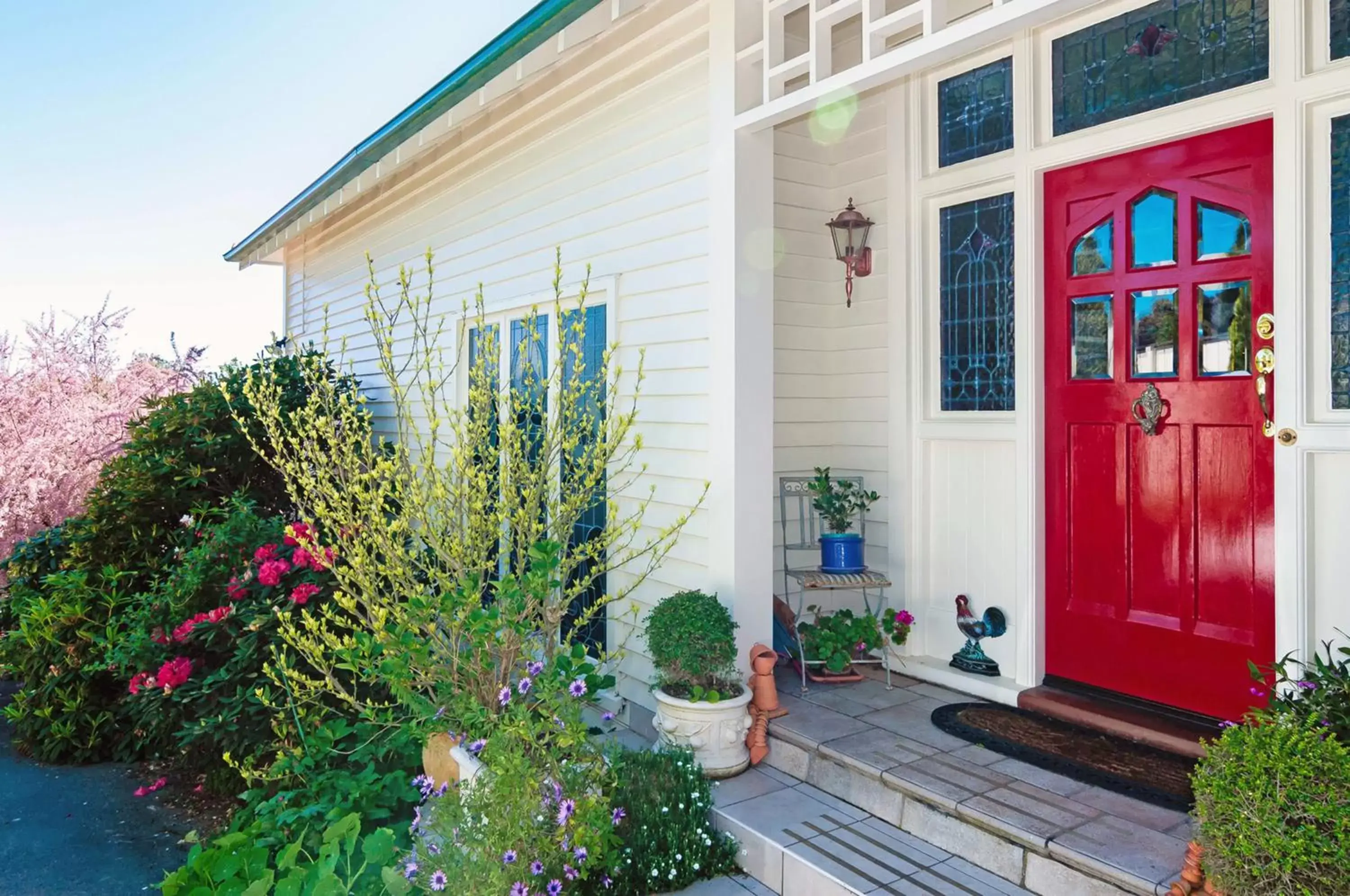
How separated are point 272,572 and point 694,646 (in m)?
2.13

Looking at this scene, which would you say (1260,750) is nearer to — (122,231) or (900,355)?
(900,355)

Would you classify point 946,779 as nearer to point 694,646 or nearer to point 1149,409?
point 694,646

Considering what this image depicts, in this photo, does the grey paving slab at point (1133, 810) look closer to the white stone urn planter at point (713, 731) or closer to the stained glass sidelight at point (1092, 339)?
the white stone urn planter at point (713, 731)

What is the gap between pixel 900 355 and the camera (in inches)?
152

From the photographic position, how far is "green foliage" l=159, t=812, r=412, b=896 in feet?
8.16

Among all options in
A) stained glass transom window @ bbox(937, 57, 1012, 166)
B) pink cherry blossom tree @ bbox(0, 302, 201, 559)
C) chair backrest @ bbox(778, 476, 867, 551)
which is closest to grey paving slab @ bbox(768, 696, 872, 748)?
chair backrest @ bbox(778, 476, 867, 551)

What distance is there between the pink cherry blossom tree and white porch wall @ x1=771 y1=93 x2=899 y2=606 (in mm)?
5060

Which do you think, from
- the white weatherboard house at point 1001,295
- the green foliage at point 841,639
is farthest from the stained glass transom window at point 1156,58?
the green foliage at point 841,639

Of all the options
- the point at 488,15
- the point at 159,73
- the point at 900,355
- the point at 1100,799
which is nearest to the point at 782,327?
the point at 900,355

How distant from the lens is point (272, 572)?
4.04m

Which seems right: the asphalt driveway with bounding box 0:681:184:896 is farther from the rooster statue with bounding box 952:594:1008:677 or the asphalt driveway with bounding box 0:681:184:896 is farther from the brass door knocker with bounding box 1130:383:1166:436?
the brass door knocker with bounding box 1130:383:1166:436

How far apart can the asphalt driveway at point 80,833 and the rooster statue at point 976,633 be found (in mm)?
3305

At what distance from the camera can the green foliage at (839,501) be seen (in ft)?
12.9

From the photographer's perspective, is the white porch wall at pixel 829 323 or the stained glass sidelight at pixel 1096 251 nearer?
Answer: the stained glass sidelight at pixel 1096 251
